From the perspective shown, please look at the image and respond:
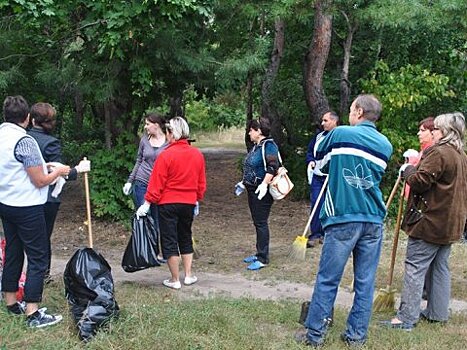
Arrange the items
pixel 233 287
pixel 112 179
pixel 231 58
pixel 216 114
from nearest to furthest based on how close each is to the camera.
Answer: pixel 233 287 → pixel 231 58 → pixel 112 179 → pixel 216 114

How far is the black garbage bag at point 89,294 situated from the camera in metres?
4.46

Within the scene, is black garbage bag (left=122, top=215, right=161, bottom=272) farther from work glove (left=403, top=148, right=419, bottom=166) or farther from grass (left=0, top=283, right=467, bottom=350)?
work glove (left=403, top=148, right=419, bottom=166)

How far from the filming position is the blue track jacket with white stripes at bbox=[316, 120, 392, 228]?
4.29 meters

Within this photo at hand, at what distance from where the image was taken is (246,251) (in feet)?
25.7

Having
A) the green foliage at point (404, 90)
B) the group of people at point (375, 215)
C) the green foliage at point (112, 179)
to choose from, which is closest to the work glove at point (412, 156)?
the group of people at point (375, 215)

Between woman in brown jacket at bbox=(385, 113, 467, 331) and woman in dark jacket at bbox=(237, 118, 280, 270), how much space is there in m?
1.93

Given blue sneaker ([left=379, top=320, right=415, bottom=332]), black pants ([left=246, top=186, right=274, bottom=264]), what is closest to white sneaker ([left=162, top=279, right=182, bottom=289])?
black pants ([left=246, top=186, right=274, bottom=264])

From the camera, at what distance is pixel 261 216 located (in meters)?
6.84

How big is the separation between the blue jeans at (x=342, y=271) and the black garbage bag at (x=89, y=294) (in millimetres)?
1541

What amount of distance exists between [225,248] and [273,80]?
16.5ft

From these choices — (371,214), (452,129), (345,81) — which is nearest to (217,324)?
(371,214)

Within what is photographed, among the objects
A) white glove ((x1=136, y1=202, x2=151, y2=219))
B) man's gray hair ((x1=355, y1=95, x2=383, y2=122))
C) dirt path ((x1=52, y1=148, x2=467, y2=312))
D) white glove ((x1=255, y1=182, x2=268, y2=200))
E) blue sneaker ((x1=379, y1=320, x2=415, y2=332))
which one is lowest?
dirt path ((x1=52, y1=148, x2=467, y2=312))

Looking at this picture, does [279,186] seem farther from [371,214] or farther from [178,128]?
[371,214]

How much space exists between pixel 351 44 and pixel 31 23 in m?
5.95
